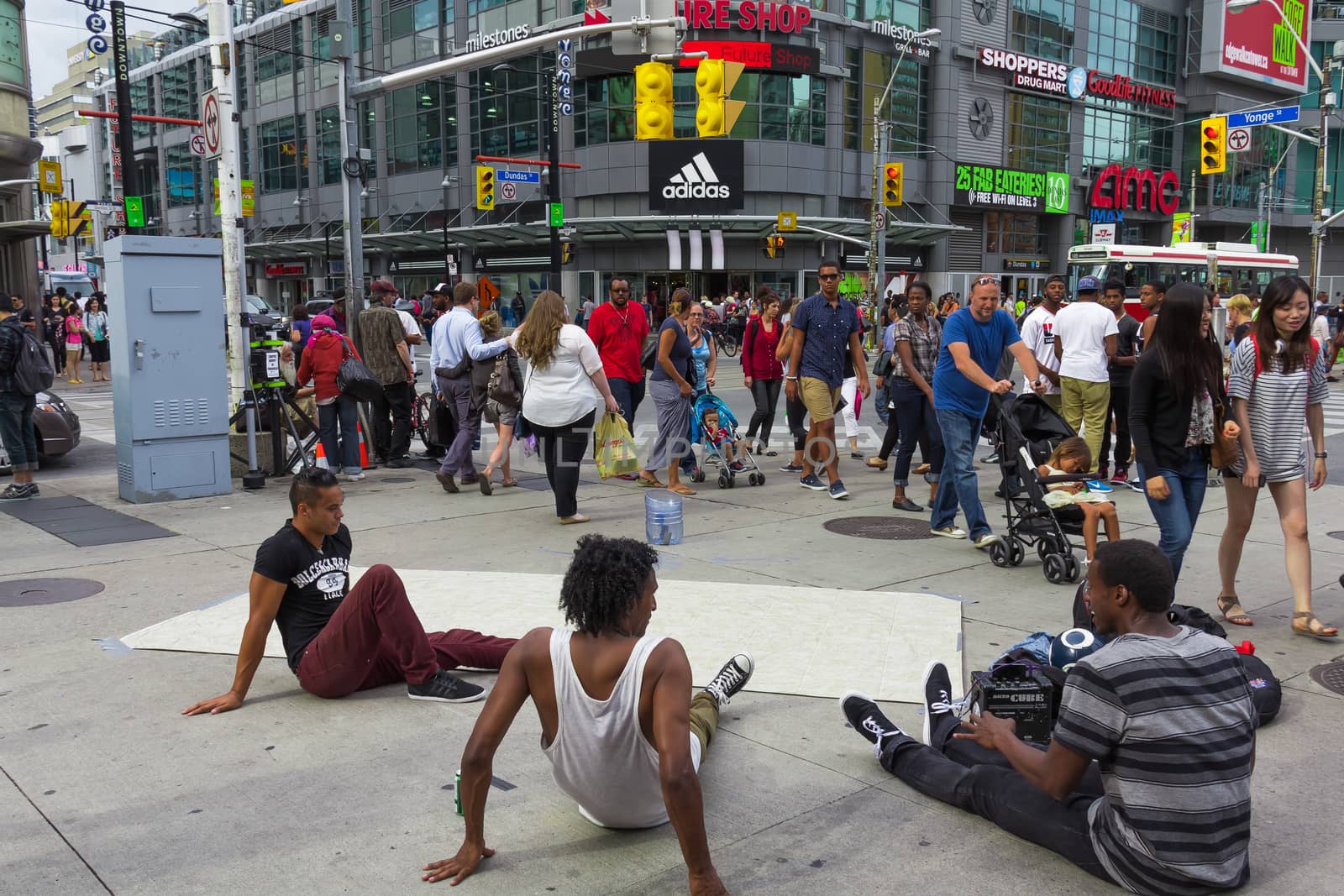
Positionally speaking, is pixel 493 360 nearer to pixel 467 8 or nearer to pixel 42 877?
pixel 42 877

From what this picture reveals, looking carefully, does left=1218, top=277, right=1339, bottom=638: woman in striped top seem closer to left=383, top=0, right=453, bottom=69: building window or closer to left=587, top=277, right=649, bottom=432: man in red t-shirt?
left=587, top=277, right=649, bottom=432: man in red t-shirt

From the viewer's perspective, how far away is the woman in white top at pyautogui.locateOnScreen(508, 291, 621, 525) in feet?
28.5

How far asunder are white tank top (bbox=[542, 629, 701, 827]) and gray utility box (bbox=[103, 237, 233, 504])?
7.43 meters

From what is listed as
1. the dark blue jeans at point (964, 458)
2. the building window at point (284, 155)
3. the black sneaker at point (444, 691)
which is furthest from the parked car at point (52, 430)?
the building window at point (284, 155)

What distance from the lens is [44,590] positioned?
6875 millimetres

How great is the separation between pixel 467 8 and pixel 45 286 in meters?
20.3

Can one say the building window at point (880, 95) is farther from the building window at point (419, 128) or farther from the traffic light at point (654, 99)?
the traffic light at point (654, 99)

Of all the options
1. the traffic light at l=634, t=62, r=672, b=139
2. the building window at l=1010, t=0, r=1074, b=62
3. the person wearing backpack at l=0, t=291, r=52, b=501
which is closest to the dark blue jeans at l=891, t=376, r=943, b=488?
the person wearing backpack at l=0, t=291, r=52, b=501

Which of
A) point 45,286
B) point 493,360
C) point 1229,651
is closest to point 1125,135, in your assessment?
point 45,286

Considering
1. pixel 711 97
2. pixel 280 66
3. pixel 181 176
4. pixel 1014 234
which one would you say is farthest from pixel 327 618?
pixel 181 176

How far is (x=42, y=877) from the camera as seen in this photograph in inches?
136

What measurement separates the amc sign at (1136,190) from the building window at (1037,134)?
2530mm

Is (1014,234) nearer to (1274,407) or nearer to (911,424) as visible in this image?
(911,424)

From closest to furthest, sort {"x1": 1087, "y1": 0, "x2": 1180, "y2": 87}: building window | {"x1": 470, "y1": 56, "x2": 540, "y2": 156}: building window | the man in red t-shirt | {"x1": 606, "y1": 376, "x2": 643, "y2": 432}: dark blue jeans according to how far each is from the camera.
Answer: the man in red t-shirt → {"x1": 606, "y1": 376, "x2": 643, "y2": 432}: dark blue jeans → {"x1": 470, "y1": 56, "x2": 540, "y2": 156}: building window → {"x1": 1087, "y1": 0, "x2": 1180, "y2": 87}: building window
